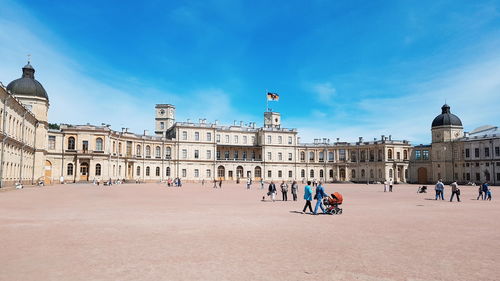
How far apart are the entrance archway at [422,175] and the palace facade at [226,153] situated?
0.74 ft

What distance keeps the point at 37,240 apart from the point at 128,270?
4582 millimetres

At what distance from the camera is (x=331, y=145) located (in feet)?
296

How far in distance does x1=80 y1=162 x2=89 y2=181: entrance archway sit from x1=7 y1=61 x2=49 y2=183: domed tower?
8.87 meters

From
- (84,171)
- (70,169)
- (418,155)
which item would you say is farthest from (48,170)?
(418,155)

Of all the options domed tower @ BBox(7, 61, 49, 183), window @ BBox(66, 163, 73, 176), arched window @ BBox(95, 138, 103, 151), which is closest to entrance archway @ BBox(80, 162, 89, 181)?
window @ BBox(66, 163, 73, 176)

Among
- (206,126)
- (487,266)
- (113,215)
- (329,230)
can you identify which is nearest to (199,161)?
(206,126)

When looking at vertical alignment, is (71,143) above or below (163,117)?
below

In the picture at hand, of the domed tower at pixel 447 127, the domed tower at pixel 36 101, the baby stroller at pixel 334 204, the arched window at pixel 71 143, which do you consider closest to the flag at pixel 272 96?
the domed tower at pixel 447 127

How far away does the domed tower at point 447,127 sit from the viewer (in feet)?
252

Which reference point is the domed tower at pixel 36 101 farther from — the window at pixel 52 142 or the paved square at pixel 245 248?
the paved square at pixel 245 248

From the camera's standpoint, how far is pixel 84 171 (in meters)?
63.8

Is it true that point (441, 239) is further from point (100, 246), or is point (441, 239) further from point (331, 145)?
point (331, 145)

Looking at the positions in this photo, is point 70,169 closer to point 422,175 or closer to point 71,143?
point 71,143

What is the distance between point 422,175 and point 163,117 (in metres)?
62.6
